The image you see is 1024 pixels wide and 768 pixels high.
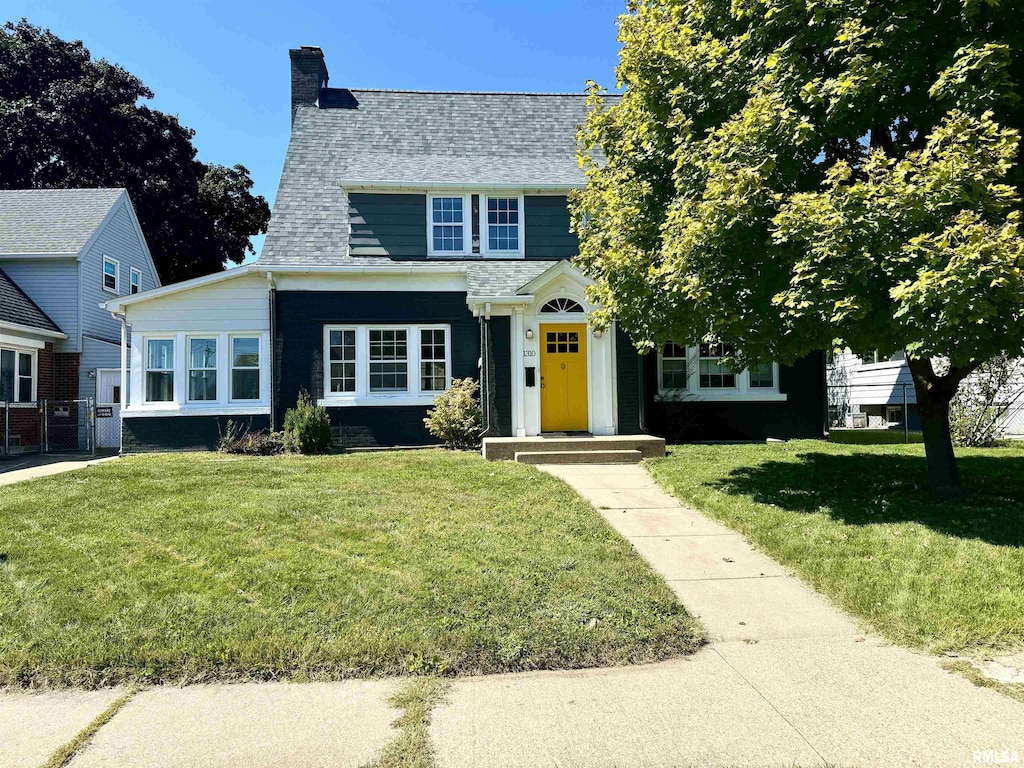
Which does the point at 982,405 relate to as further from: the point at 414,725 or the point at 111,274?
the point at 111,274

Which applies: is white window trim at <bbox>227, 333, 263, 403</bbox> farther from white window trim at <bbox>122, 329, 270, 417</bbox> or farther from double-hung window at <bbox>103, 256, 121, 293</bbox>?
double-hung window at <bbox>103, 256, 121, 293</bbox>

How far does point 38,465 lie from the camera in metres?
13.2

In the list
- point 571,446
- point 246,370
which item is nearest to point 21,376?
point 246,370

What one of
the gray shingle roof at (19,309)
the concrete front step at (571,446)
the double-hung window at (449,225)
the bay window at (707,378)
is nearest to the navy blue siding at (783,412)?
the bay window at (707,378)

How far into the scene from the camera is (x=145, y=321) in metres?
14.6

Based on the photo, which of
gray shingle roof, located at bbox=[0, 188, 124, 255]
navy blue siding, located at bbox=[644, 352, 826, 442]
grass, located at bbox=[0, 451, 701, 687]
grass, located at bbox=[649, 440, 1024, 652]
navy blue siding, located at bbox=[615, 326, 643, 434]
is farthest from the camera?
gray shingle roof, located at bbox=[0, 188, 124, 255]

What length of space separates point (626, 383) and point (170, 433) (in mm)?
10040

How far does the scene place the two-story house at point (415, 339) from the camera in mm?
13234

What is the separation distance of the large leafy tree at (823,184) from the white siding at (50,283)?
1809 cm

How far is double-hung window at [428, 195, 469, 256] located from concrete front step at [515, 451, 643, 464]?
19.1ft

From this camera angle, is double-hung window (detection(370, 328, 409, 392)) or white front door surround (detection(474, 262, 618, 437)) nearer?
white front door surround (detection(474, 262, 618, 437))

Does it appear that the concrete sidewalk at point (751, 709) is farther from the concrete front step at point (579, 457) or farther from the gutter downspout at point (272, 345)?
the gutter downspout at point (272, 345)

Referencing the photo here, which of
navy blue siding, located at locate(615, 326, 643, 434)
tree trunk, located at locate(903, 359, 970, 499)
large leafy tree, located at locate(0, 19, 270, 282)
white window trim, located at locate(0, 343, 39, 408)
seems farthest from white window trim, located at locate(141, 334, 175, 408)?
large leafy tree, located at locate(0, 19, 270, 282)

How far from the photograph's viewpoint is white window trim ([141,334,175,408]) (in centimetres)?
1454
